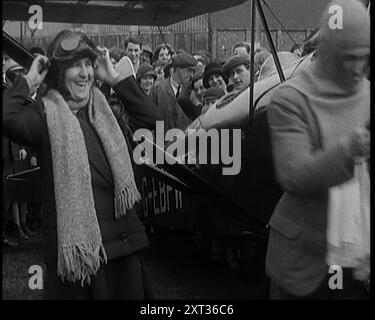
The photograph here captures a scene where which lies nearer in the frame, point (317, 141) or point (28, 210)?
point (317, 141)

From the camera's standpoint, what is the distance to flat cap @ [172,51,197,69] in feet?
8.73

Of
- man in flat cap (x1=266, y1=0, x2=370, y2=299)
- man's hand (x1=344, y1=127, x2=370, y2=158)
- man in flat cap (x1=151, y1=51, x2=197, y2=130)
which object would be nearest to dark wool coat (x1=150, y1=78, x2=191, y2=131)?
man in flat cap (x1=151, y1=51, x2=197, y2=130)

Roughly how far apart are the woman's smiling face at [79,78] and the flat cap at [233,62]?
0.54m

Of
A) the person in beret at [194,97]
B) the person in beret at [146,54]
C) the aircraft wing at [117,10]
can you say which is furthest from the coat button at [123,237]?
the aircraft wing at [117,10]

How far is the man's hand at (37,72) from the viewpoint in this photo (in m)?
2.33

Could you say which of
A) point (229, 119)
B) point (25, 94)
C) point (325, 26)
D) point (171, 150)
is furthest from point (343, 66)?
point (25, 94)

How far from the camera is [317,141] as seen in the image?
2.30 m

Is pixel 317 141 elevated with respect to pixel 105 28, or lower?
lower

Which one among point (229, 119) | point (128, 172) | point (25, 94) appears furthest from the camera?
point (229, 119)

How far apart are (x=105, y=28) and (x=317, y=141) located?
85 cm

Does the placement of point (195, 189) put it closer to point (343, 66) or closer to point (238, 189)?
point (238, 189)

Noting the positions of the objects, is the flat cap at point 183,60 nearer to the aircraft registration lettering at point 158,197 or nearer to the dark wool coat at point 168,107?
the dark wool coat at point 168,107

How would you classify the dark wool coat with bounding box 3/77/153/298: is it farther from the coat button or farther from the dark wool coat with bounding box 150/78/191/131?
the dark wool coat with bounding box 150/78/191/131
